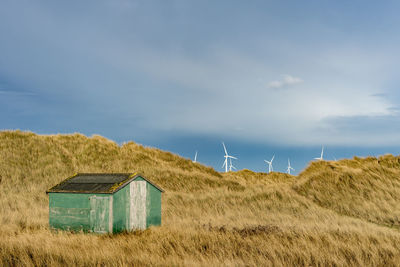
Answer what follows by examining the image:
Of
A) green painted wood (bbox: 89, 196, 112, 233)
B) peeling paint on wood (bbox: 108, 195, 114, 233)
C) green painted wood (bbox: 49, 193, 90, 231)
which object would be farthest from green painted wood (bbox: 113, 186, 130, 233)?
green painted wood (bbox: 49, 193, 90, 231)

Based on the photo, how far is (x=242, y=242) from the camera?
30.2 ft

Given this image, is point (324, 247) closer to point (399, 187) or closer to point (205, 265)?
point (205, 265)

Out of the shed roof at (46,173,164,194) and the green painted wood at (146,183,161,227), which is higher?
the shed roof at (46,173,164,194)

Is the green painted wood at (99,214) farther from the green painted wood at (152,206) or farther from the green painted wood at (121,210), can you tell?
the green painted wood at (152,206)

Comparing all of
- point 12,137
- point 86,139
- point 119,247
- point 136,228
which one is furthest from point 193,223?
point 12,137

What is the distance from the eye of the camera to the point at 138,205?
10.9m

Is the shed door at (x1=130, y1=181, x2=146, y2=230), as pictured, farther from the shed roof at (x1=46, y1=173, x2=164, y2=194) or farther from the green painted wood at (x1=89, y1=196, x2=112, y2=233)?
the green painted wood at (x1=89, y1=196, x2=112, y2=233)

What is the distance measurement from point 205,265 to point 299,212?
11558mm

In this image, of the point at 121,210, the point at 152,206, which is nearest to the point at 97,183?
A: the point at 121,210

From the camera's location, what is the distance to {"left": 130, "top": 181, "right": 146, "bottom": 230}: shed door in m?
10.6

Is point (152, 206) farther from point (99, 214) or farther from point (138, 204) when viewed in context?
point (99, 214)

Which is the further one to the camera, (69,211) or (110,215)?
(69,211)

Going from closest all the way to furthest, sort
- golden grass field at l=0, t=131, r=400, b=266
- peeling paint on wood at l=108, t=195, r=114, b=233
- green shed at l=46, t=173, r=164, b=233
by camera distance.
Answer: golden grass field at l=0, t=131, r=400, b=266 < peeling paint on wood at l=108, t=195, r=114, b=233 < green shed at l=46, t=173, r=164, b=233

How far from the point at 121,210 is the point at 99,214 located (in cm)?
64
